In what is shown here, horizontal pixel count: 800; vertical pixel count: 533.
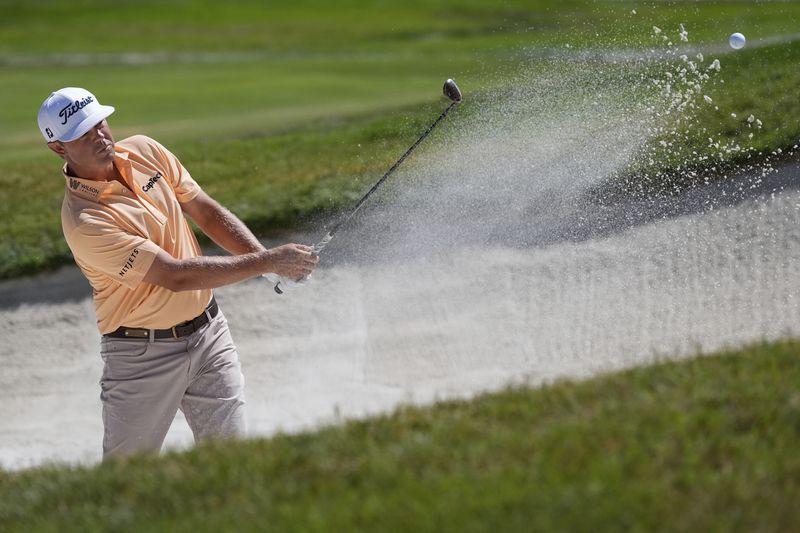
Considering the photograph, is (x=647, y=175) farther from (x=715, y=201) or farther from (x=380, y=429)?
(x=380, y=429)

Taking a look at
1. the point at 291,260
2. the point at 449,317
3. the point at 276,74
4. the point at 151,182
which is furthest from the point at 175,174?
the point at 276,74

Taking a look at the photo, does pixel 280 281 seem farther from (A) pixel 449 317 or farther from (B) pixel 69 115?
(A) pixel 449 317

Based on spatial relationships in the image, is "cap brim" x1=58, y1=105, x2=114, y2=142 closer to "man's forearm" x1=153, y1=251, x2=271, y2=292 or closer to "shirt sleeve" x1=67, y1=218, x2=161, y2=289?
"shirt sleeve" x1=67, y1=218, x2=161, y2=289

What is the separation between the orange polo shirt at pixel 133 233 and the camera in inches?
205

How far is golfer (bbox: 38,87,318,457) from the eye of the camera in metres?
5.25

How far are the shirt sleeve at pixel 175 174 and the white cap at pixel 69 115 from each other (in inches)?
20.8

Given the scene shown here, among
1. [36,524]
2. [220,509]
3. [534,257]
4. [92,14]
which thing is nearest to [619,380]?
[220,509]

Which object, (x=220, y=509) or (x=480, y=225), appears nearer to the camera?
(x=220, y=509)

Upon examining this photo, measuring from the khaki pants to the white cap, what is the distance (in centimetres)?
111

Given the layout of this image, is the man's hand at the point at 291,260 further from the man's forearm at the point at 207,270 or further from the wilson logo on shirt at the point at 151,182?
the wilson logo on shirt at the point at 151,182

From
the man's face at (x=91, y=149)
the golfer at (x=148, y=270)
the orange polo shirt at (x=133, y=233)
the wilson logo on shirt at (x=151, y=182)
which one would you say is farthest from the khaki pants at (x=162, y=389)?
the man's face at (x=91, y=149)

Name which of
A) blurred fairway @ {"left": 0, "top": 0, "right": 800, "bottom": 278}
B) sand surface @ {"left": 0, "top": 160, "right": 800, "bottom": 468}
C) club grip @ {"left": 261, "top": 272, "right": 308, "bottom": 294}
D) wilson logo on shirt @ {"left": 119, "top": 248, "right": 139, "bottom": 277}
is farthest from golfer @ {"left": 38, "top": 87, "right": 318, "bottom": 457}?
blurred fairway @ {"left": 0, "top": 0, "right": 800, "bottom": 278}

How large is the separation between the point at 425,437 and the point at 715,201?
4.49m

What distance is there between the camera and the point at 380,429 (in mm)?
4113
